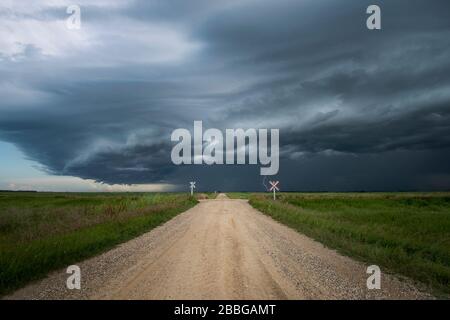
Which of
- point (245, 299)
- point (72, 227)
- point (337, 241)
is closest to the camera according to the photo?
point (245, 299)

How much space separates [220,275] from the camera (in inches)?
351

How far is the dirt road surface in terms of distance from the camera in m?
7.50

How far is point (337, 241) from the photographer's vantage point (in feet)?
49.1

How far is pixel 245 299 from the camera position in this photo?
23.0ft

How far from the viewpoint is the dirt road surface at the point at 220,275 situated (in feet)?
24.6
